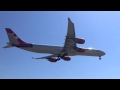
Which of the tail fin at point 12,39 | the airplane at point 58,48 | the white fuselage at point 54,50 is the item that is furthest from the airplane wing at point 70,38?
the tail fin at point 12,39

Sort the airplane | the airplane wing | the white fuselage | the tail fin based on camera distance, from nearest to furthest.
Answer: the airplane wing
the airplane
the white fuselage
the tail fin

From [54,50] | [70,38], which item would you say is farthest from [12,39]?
[70,38]

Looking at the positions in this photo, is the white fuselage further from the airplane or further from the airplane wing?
the airplane wing

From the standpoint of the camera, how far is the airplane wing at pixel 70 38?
26.9 m

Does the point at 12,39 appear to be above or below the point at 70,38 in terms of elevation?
below

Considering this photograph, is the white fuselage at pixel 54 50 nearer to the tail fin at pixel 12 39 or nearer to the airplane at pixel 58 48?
the airplane at pixel 58 48

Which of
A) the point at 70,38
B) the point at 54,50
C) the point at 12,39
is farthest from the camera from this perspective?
the point at 12,39

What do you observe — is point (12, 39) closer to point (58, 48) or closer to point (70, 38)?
point (58, 48)

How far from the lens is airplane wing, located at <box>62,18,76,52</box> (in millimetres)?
26922

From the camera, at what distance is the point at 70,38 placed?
28.9m

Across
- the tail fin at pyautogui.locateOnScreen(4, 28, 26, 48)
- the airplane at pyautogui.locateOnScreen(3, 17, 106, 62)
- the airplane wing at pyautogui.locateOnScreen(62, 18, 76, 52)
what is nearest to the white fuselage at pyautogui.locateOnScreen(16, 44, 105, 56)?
the airplane at pyautogui.locateOnScreen(3, 17, 106, 62)

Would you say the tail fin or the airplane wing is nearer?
the airplane wing
